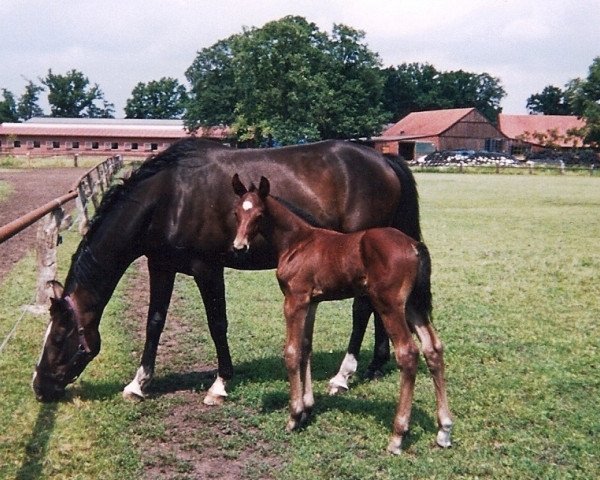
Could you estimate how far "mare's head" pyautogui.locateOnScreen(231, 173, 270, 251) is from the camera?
4.68 m

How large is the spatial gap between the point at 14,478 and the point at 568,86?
48005 millimetres

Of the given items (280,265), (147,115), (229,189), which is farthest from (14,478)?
(147,115)

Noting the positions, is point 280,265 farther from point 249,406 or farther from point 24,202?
point 24,202

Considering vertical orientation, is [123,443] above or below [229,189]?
below

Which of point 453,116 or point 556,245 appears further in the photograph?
point 453,116

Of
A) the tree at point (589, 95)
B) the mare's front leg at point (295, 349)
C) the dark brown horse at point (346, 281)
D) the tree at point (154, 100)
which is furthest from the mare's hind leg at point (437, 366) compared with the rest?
the tree at point (154, 100)

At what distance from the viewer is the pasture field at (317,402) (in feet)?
14.4

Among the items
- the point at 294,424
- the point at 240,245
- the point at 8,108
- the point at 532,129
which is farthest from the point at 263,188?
the point at 8,108

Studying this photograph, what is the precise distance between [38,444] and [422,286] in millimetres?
2865

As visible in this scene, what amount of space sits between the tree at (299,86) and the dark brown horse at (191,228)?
2286 inches

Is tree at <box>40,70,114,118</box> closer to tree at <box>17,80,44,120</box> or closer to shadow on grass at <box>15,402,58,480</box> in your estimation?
tree at <box>17,80,44,120</box>

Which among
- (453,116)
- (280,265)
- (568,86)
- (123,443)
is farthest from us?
(453,116)

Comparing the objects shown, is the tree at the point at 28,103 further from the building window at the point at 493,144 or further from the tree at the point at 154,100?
the building window at the point at 493,144

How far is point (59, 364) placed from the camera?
213 inches
